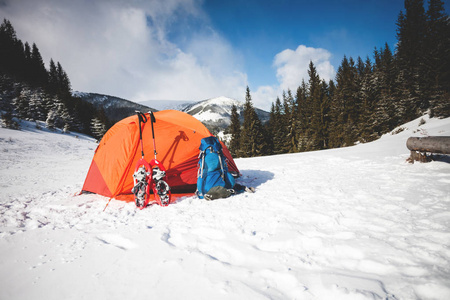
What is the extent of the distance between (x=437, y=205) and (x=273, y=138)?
120 ft

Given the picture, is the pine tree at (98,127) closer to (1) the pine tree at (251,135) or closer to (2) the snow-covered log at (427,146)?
(1) the pine tree at (251,135)

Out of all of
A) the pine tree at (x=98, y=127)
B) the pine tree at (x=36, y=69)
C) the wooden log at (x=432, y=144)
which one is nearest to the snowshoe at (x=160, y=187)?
the wooden log at (x=432, y=144)

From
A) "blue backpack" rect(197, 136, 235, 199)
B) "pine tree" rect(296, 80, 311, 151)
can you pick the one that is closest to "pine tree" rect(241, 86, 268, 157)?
"pine tree" rect(296, 80, 311, 151)

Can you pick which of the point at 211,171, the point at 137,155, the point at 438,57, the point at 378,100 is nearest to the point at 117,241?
the point at 211,171

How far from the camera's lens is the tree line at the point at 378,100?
19781 millimetres

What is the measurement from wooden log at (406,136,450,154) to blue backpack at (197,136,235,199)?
19.5 feet

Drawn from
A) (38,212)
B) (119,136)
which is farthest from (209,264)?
(119,136)

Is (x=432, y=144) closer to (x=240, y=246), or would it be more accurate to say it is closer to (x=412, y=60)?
(x=240, y=246)

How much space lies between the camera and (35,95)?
128ft

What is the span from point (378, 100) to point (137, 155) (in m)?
33.0

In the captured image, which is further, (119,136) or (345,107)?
(345,107)

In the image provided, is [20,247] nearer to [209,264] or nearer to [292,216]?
[209,264]

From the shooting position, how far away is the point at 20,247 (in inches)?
92.6

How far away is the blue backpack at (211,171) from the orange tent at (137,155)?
667mm
